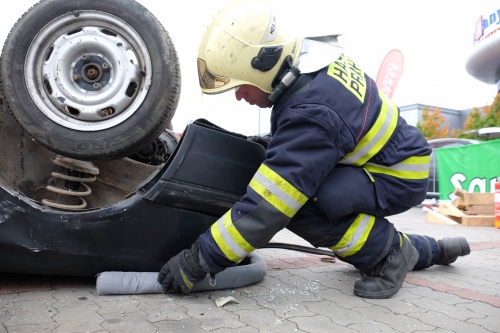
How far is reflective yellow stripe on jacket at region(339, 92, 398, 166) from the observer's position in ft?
6.83

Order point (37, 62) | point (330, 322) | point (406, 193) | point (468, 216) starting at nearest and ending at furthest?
point (330, 322) < point (37, 62) < point (406, 193) < point (468, 216)

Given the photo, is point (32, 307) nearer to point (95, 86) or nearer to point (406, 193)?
point (95, 86)

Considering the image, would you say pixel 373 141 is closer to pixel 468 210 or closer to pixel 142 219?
pixel 142 219

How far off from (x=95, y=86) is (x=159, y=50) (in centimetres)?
34

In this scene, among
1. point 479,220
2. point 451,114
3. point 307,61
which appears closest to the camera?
point 307,61

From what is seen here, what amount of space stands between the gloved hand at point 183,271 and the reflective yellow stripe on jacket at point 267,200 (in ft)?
0.46

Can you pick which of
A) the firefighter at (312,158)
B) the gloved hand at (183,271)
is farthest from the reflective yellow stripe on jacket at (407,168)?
the gloved hand at (183,271)

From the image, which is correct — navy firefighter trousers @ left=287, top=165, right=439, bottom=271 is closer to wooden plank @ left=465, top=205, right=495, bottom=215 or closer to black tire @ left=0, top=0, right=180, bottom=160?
black tire @ left=0, top=0, right=180, bottom=160

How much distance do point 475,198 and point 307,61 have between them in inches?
237

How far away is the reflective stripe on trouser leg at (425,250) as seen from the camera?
2.66 m

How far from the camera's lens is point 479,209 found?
6.88 metres

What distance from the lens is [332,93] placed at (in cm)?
194

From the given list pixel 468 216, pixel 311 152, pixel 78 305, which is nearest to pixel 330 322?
pixel 311 152

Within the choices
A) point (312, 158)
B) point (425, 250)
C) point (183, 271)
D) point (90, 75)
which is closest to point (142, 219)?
point (183, 271)
